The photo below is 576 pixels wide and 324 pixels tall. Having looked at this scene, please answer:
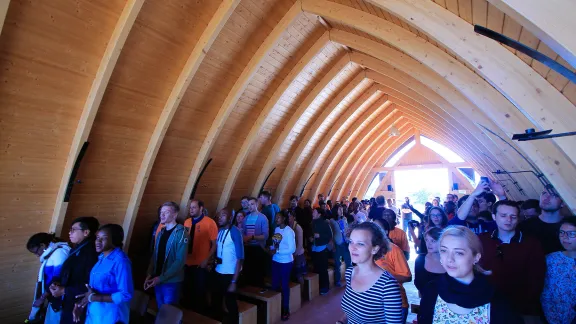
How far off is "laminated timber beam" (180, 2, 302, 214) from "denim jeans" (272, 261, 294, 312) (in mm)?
2909

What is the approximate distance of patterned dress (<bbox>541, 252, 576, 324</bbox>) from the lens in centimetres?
233

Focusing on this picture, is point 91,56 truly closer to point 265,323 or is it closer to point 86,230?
point 86,230

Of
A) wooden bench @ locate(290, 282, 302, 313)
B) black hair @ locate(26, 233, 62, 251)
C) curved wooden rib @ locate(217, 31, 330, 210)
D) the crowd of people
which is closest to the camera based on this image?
the crowd of people

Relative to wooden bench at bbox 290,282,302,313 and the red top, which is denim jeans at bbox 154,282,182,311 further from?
the red top

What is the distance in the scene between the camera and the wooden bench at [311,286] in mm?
6254

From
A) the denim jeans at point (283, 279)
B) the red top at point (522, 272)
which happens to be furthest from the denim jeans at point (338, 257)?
the red top at point (522, 272)

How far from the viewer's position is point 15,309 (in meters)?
4.61

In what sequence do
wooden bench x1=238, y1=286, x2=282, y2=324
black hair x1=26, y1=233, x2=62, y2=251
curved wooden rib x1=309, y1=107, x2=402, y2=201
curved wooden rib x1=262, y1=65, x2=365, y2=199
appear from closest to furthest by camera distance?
1. black hair x1=26, y1=233, x2=62, y2=251
2. wooden bench x1=238, y1=286, x2=282, y2=324
3. curved wooden rib x1=262, y1=65, x2=365, y2=199
4. curved wooden rib x1=309, y1=107, x2=402, y2=201

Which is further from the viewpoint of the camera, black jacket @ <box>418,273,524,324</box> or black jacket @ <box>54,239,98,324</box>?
black jacket @ <box>54,239,98,324</box>

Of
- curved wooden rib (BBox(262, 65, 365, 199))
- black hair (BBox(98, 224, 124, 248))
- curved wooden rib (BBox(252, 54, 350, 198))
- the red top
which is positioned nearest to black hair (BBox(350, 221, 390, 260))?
the red top

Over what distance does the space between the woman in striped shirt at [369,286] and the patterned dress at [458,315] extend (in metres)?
0.28

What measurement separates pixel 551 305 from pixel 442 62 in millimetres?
3421

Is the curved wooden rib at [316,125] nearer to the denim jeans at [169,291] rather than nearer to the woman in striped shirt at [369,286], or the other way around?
the denim jeans at [169,291]

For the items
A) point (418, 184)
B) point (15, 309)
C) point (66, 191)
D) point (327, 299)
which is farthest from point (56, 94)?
point (418, 184)
